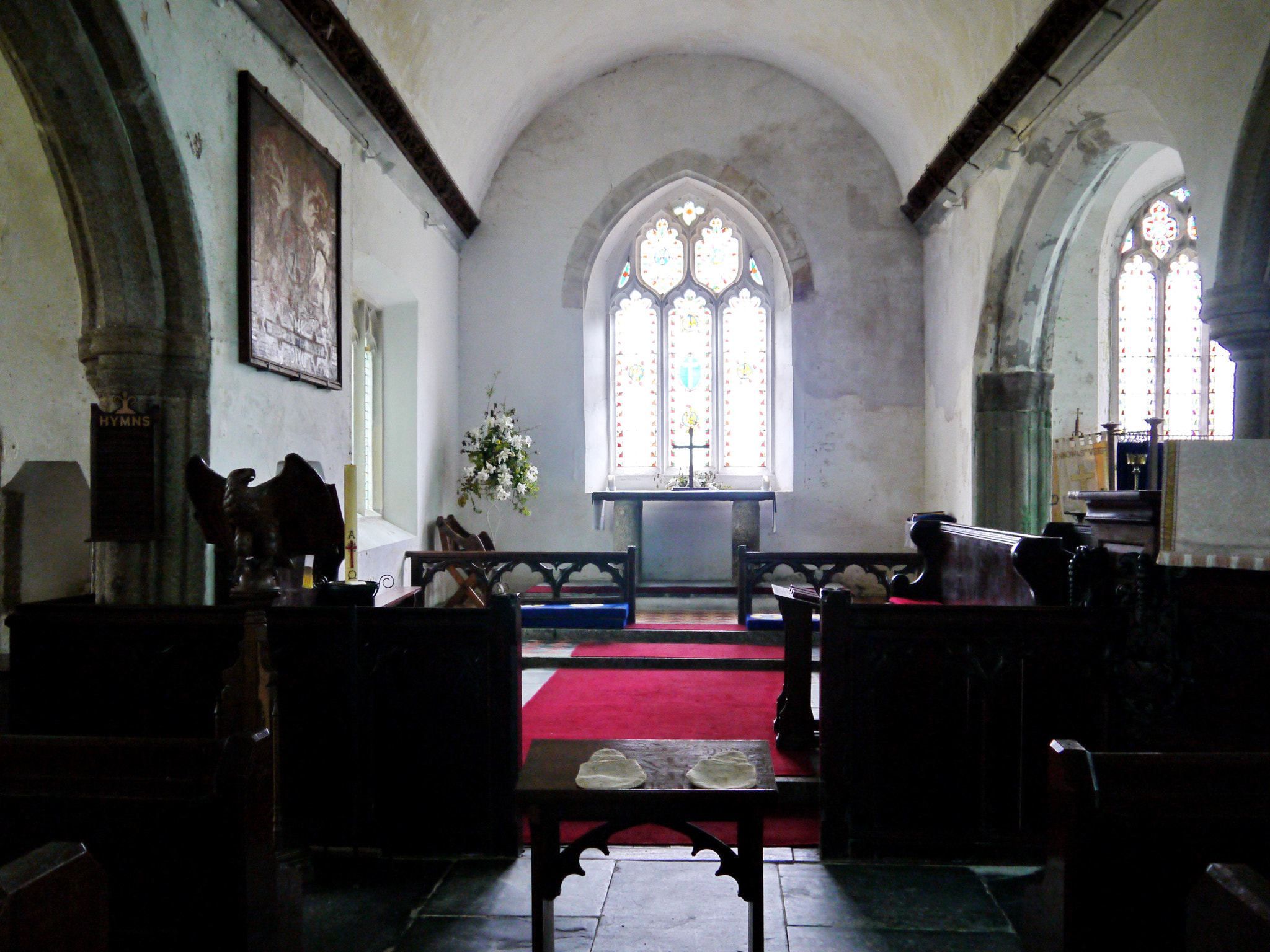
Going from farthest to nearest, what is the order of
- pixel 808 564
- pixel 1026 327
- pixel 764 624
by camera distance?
pixel 808 564 < pixel 1026 327 < pixel 764 624

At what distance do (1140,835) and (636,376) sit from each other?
326 inches

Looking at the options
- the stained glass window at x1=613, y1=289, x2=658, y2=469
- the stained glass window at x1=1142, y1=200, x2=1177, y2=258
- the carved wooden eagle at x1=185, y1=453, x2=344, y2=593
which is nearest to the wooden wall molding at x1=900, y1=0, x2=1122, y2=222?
the stained glass window at x1=1142, y1=200, x2=1177, y2=258

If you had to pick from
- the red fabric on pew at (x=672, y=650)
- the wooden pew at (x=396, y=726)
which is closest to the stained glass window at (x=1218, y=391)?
the red fabric on pew at (x=672, y=650)

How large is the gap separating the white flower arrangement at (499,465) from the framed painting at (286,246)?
2.54 m

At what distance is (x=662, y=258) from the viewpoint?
9484 mm

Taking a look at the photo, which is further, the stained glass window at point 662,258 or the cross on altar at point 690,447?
the stained glass window at point 662,258

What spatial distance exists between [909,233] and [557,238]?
A: 3357mm

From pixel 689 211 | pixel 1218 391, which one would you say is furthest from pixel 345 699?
pixel 1218 391

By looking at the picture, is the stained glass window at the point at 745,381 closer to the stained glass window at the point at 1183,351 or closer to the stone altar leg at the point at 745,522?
the stone altar leg at the point at 745,522

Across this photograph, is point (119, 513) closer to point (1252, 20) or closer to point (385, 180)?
point (385, 180)

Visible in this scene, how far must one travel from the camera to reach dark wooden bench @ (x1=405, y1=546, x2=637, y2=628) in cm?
666

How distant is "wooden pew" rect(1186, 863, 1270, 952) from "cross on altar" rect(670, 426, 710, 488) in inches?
306

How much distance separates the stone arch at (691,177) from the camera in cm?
866

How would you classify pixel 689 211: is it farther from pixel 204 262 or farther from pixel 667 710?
pixel 204 262
